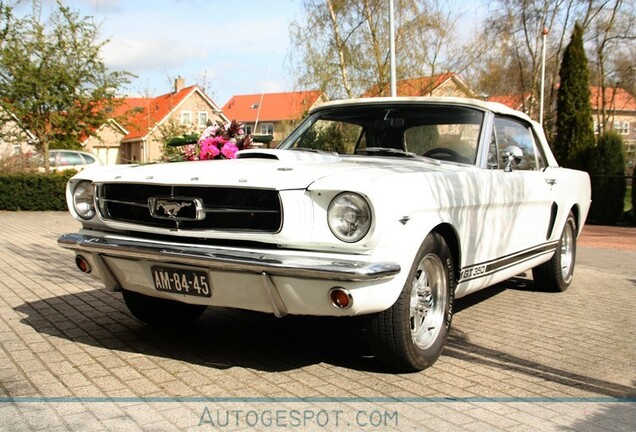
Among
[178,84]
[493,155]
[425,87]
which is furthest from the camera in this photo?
[178,84]

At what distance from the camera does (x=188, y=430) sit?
3178 mm

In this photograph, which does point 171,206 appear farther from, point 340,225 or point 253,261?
point 340,225

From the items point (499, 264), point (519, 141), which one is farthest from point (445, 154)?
point (519, 141)

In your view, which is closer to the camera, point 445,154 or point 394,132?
point 445,154

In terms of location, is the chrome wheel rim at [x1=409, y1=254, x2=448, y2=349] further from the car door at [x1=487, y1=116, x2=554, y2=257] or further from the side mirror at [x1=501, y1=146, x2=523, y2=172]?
the side mirror at [x1=501, y1=146, x2=523, y2=172]

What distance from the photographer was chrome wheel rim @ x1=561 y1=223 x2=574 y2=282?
7.22 m

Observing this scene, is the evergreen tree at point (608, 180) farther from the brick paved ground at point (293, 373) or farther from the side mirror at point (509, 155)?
the side mirror at point (509, 155)

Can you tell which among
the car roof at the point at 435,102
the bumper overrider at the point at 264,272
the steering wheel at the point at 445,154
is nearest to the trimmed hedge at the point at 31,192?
the car roof at the point at 435,102

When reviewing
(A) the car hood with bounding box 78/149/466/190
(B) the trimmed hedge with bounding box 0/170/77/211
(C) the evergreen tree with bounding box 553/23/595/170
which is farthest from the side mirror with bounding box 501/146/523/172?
(C) the evergreen tree with bounding box 553/23/595/170

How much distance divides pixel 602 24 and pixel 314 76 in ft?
51.4

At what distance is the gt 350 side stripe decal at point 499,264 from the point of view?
184 inches

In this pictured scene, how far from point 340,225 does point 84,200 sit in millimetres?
1956

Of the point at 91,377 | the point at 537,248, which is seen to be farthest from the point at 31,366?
the point at 537,248

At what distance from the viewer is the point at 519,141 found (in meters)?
6.08
